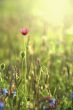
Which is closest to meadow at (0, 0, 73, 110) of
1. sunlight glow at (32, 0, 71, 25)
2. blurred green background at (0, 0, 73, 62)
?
blurred green background at (0, 0, 73, 62)

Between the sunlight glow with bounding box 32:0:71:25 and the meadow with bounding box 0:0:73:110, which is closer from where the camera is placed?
the meadow with bounding box 0:0:73:110

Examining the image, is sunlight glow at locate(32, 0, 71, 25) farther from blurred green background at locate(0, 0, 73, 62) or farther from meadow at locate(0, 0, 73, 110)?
meadow at locate(0, 0, 73, 110)

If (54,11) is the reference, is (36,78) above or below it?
above

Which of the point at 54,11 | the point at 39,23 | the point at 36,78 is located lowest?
the point at 39,23

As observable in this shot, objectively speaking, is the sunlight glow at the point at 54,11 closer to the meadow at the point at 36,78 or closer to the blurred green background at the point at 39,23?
the blurred green background at the point at 39,23

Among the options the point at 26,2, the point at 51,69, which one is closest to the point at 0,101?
the point at 51,69

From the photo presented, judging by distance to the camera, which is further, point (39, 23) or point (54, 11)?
point (54, 11)

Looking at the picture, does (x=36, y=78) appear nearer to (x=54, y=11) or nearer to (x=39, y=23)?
(x=39, y=23)

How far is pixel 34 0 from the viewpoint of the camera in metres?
11.2

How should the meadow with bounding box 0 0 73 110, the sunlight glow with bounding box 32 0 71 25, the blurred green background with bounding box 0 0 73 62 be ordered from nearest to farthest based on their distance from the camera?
the meadow with bounding box 0 0 73 110, the blurred green background with bounding box 0 0 73 62, the sunlight glow with bounding box 32 0 71 25

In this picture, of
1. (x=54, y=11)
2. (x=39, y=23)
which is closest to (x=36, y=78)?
(x=39, y=23)

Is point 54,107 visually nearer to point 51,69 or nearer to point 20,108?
point 20,108

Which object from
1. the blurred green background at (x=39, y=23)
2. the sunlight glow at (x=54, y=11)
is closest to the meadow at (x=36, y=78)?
the blurred green background at (x=39, y=23)

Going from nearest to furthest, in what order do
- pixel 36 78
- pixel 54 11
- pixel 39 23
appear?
pixel 36 78 < pixel 39 23 < pixel 54 11
